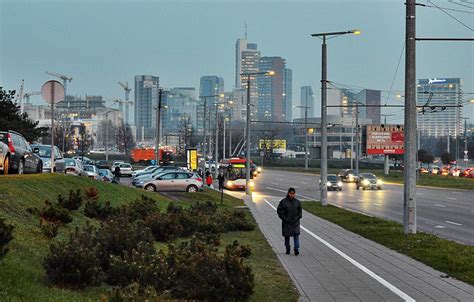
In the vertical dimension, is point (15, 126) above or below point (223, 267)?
above

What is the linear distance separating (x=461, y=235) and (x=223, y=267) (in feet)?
53.4

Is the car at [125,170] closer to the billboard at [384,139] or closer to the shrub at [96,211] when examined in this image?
the billboard at [384,139]

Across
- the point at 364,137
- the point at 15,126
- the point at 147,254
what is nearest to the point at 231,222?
the point at 147,254

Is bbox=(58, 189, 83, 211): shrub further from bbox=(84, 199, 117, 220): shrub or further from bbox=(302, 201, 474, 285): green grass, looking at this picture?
bbox=(302, 201, 474, 285): green grass

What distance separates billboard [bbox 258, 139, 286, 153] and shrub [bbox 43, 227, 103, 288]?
123 metres

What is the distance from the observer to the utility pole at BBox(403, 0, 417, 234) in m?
20.0

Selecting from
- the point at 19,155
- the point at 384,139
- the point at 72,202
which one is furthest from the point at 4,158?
the point at 384,139

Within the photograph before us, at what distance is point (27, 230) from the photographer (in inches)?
493

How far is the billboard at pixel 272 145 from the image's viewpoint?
451ft

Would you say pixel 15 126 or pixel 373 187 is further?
pixel 373 187

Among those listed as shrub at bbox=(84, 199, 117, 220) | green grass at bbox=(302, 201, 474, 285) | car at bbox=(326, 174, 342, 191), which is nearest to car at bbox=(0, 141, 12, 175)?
shrub at bbox=(84, 199, 117, 220)

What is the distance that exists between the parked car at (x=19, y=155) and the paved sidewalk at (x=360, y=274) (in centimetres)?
783

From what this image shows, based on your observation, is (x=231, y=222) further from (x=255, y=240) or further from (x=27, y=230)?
(x=27, y=230)

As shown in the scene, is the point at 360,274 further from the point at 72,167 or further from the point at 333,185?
the point at 333,185
